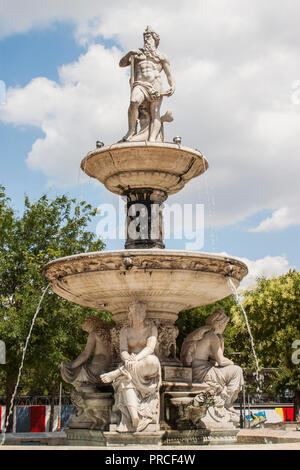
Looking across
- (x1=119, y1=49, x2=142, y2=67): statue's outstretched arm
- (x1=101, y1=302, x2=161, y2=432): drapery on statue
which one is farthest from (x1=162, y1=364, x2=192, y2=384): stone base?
(x1=119, y1=49, x2=142, y2=67): statue's outstretched arm

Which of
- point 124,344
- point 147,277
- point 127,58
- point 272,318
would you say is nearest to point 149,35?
point 127,58

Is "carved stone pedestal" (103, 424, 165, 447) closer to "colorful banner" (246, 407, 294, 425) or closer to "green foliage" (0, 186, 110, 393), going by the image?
"green foliage" (0, 186, 110, 393)

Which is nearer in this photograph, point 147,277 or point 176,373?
point 147,277

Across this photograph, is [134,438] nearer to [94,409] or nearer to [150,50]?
[94,409]

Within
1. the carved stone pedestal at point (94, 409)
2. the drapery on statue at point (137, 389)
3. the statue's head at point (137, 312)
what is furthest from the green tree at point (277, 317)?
the drapery on statue at point (137, 389)

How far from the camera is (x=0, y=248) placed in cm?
2108

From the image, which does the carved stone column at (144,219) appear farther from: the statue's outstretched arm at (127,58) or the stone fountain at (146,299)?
the statue's outstretched arm at (127,58)

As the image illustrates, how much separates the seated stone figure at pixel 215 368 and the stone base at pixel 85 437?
5.82 ft

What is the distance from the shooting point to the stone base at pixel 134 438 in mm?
8398

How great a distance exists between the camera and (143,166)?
424 inches

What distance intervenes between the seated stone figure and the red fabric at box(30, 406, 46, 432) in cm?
2353

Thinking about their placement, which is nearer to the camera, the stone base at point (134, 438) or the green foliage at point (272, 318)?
the stone base at point (134, 438)

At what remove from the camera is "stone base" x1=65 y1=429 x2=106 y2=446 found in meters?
9.13

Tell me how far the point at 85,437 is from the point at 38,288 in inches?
432
